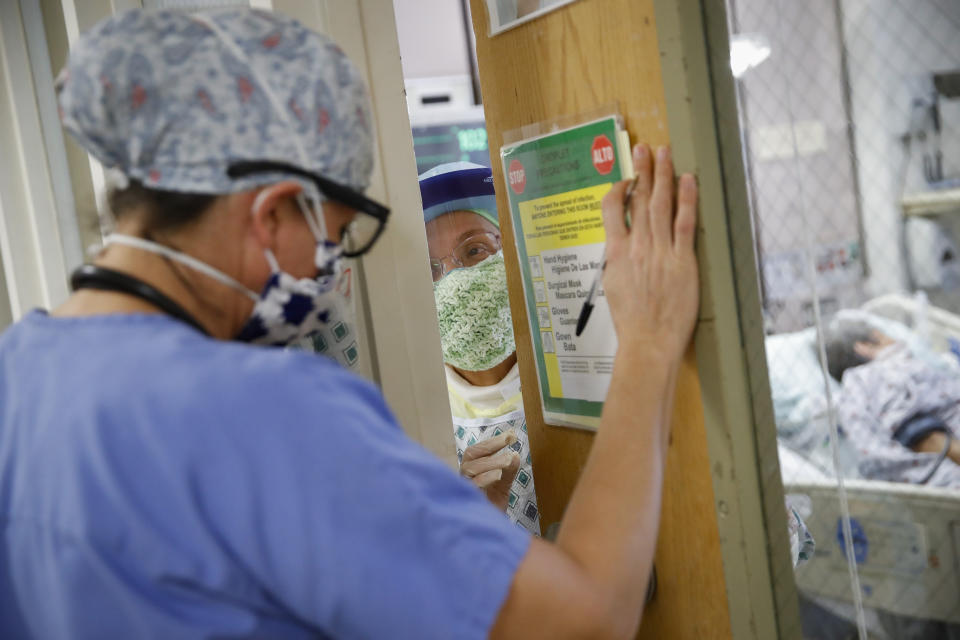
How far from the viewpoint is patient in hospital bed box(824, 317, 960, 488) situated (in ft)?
3.43

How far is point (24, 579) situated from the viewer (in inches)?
28.2

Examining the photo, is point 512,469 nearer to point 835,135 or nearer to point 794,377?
point 794,377

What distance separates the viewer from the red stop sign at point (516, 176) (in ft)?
3.89

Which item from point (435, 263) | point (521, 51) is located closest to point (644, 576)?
point (521, 51)

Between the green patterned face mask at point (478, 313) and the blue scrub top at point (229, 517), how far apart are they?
118 cm

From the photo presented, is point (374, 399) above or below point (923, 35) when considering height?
below

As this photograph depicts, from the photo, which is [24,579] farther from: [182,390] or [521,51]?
[521,51]

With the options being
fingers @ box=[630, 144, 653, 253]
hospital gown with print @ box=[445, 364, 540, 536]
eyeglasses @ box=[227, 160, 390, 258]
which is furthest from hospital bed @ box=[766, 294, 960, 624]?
hospital gown with print @ box=[445, 364, 540, 536]

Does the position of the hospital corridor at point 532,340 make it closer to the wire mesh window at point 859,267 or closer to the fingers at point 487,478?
the wire mesh window at point 859,267

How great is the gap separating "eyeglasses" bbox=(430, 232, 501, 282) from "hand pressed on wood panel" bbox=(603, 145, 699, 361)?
3.17 feet

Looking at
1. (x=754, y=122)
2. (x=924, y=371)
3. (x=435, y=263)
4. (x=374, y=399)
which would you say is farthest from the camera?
(x=435, y=263)

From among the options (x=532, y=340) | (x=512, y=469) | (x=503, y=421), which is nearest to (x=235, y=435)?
(x=532, y=340)

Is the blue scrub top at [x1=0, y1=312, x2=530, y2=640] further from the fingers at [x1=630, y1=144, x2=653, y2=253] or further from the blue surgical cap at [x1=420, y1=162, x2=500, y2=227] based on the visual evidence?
the blue surgical cap at [x1=420, y1=162, x2=500, y2=227]

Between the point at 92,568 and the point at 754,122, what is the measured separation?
894mm
